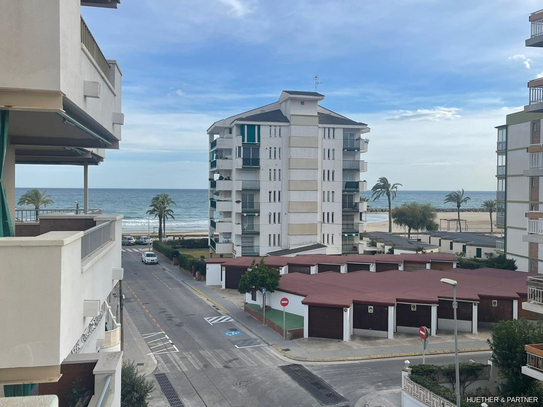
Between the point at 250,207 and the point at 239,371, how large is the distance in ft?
112

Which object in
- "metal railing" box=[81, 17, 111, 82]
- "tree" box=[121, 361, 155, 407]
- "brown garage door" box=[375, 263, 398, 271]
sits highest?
"metal railing" box=[81, 17, 111, 82]

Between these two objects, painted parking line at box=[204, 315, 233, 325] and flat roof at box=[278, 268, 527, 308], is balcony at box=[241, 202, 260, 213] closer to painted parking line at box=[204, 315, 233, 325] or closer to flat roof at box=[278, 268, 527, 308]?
flat roof at box=[278, 268, 527, 308]

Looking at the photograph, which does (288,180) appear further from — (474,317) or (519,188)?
(474,317)

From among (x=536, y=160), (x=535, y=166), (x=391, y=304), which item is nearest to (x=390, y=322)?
(x=391, y=304)

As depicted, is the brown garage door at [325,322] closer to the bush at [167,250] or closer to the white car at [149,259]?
the bush at [167,250]

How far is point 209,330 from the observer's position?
29.4 metres

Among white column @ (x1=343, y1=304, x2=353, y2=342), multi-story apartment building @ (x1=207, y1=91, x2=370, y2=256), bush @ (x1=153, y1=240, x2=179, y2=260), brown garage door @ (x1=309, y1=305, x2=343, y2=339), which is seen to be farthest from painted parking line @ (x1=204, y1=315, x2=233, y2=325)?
bush @ (x1=153, y1=240, x2=179, y2=260)

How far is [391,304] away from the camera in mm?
27141

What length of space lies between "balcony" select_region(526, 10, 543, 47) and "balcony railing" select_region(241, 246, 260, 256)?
1410 inches

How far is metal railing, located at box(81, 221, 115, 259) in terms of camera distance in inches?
318

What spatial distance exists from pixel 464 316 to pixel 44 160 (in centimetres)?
2528

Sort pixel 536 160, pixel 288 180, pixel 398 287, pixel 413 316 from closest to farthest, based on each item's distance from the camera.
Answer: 1. pixel 413 316
2. pixel 536 160
3. pixel 398 287
4. pixel 288 180

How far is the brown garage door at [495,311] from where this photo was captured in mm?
29422

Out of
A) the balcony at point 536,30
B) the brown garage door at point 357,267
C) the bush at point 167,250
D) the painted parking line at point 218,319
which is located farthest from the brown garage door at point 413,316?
the bush at point 167,250
